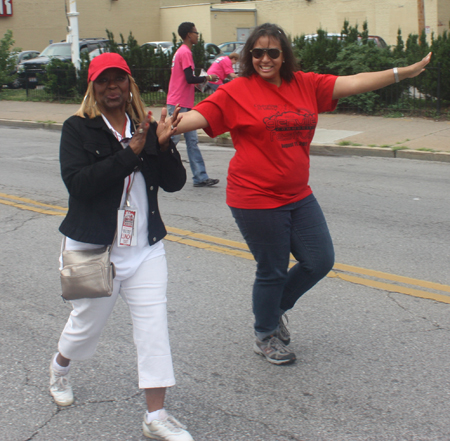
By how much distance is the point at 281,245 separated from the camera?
A: 3408 millimetres

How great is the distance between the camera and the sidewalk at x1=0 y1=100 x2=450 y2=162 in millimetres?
11332

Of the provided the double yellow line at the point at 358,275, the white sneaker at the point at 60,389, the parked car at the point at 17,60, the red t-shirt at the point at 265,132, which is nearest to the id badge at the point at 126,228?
the red t-shirt at the point at 265,132

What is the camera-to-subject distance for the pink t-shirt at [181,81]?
823cm

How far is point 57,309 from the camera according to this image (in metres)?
4.53

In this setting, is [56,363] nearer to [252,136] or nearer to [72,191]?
[72,191]

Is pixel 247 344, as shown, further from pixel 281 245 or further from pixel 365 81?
pixel 365 81

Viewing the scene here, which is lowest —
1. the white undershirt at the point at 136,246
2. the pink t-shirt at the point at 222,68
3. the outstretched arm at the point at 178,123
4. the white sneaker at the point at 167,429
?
the white sneaker at the point at 167,429

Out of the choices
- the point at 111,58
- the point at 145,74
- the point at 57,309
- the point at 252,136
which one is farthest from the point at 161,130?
the point at 145,74

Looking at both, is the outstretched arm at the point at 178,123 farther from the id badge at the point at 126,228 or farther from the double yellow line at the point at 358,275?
the double yellow line at the point at 358,275

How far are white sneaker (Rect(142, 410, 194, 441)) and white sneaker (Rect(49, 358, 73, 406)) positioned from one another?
1.96ft

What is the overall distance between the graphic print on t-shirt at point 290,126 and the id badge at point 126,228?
2.99ft

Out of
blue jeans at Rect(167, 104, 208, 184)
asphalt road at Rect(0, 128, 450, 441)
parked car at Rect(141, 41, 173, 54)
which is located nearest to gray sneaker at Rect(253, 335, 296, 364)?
asphalt road at Rect(0, 128, 450, 441)

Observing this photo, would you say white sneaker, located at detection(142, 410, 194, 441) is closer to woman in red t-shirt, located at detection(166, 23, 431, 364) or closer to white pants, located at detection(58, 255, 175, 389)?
white pants, located at detection(58, 255, 175, 389)

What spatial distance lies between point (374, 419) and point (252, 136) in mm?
1573
